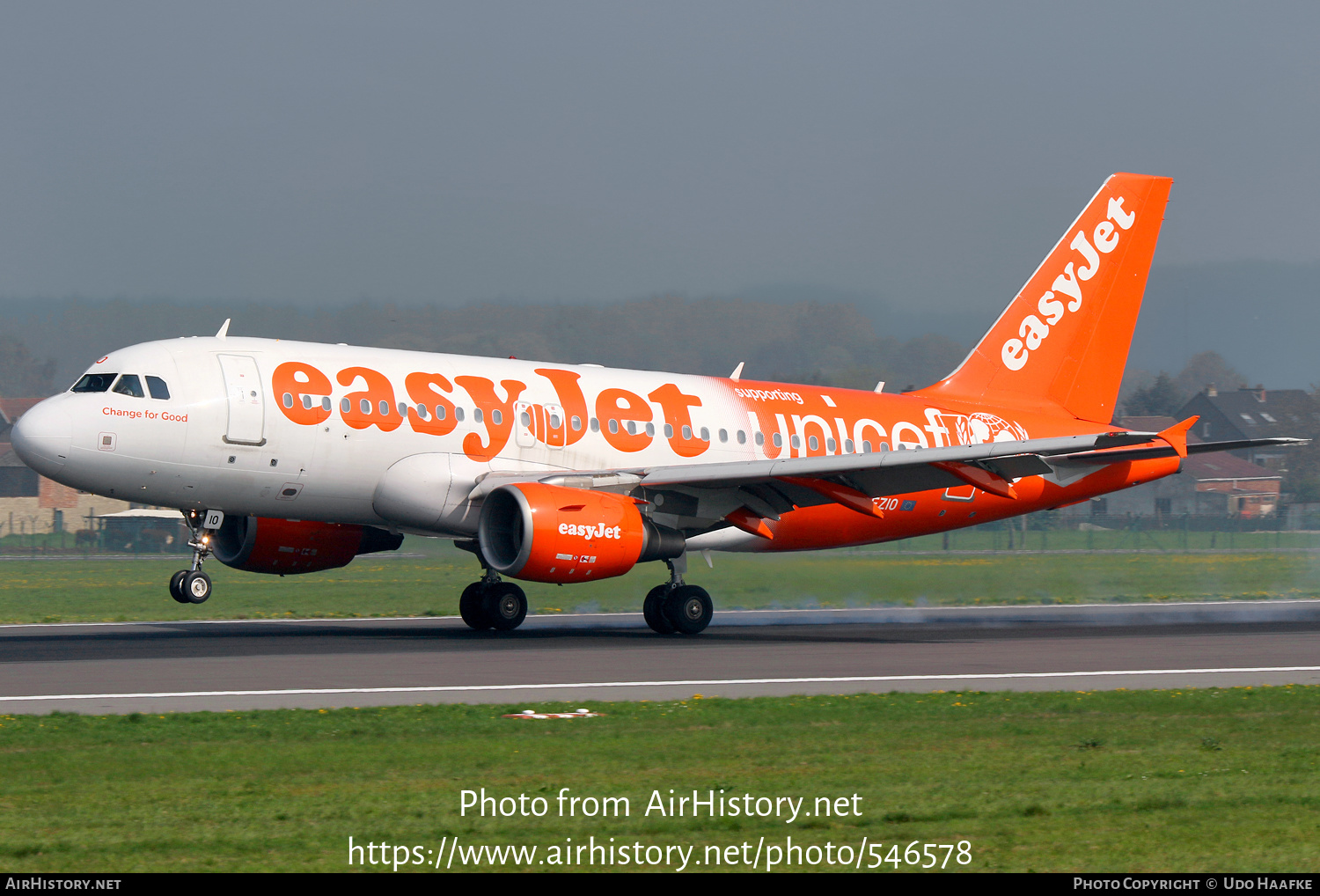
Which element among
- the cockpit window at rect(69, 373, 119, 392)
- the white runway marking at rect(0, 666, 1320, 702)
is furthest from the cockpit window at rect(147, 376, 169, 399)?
the white runway marking at rect(0, 666, 1320, 702)

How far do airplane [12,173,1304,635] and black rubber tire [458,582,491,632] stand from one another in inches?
1.6

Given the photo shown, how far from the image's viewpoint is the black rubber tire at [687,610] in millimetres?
25938

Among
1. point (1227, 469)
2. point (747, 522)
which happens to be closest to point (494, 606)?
point (747, 522)

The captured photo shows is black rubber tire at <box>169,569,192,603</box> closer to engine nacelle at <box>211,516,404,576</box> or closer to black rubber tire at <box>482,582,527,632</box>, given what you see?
engine nacelle at <box>211,516,404,576</box>

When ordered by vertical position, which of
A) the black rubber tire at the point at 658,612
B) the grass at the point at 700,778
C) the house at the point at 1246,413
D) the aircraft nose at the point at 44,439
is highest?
the house at the point at 1246,413

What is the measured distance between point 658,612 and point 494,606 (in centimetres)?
295

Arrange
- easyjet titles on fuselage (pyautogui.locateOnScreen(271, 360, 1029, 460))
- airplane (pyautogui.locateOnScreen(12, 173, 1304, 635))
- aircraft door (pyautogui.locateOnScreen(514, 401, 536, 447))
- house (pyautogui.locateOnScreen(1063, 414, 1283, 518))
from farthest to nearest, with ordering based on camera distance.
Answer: house (pyautogui.locateOnScreen(1063, 414, 1283, 518))
aircraft door (pyautogui.locateOnScreen(514, 401, 536, 447))
easyjet titles on fuselage (pyautogui.locateOnScreen(271, 360, 1029, 460))
airplane (pyautogui.locateOnScreen(12, 173, 1304, 635))

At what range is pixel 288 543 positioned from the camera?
27078mm

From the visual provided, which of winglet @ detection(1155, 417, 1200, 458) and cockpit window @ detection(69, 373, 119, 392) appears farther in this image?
winglet @ detection(1155, 417, 1200, 458)

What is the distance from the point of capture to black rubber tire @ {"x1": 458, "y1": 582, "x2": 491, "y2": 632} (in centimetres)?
A: 2641

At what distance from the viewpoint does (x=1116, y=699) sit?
1538cm

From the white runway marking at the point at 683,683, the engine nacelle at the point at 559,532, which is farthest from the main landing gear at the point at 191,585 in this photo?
the white runway marking at the point at 683,683

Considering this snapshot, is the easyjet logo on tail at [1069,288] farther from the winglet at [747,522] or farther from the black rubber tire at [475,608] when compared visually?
the black rubber tire at [475,608]

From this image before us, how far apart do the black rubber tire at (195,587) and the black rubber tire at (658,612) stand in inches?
299
